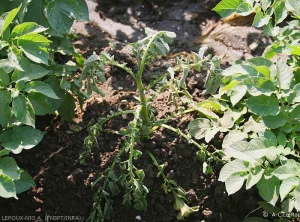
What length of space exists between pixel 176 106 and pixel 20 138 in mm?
733

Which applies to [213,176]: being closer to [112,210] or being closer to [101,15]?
[112,210]

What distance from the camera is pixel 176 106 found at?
2531mm

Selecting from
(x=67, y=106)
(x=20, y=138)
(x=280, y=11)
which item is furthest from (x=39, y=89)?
(x=280, y=11)

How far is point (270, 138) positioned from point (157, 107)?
2.33 feet

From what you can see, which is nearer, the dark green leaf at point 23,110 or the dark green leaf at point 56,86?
the dark green leaf at point 23,110

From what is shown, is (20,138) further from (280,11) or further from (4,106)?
(280,11)

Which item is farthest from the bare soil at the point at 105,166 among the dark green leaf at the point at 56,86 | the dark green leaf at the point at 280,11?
the dark green leaf at the point at 280,11

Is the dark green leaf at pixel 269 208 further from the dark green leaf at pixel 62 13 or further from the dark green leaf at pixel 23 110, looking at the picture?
the dark green leaf at pixel 62 13

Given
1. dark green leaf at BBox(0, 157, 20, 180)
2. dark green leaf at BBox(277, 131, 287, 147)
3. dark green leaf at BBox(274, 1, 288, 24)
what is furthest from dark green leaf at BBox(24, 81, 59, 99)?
dark green leaf at BBox(274, 1, 288, 24)

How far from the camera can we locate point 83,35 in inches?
127

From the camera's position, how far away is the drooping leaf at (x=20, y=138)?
7.16 ft

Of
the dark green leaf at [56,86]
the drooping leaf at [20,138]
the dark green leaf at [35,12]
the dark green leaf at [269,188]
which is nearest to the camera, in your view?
the dark green leaf at [269,188]

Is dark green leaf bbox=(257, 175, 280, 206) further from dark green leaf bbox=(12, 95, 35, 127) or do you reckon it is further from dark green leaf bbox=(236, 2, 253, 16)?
dark green leaf bbox=(12, 95, 35, 127)

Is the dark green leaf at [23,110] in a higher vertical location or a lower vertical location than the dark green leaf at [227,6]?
lower
